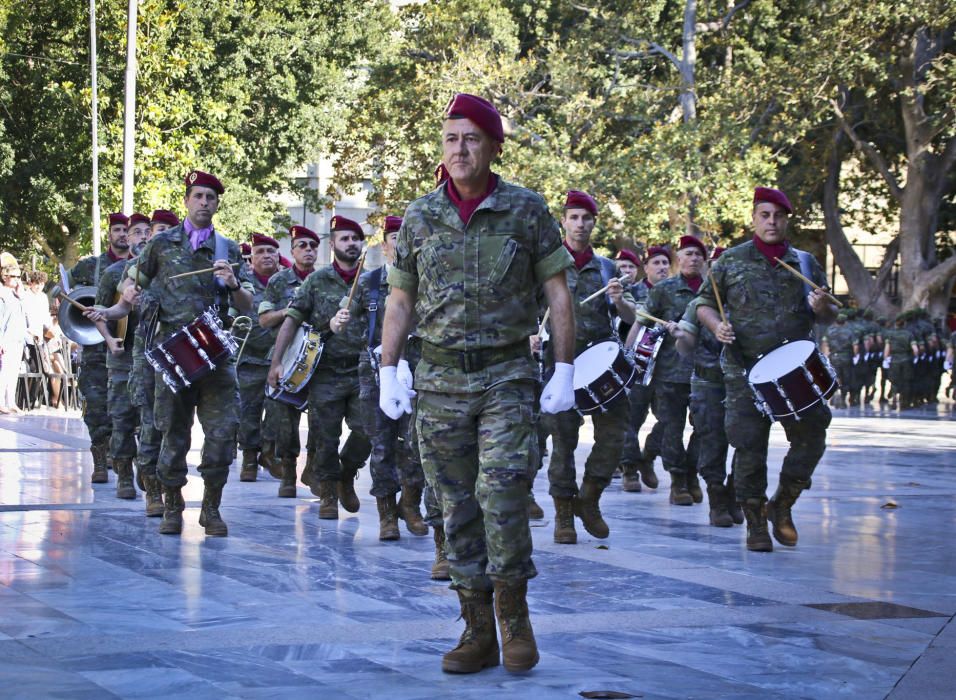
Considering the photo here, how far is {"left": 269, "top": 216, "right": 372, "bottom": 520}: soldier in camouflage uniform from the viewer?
11289 millimetres

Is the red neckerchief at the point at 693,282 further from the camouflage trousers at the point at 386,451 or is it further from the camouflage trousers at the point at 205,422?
the camouflage trousers at the point at 205,422

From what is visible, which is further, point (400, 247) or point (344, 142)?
point (344, 142)

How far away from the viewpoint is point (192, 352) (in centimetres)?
1009

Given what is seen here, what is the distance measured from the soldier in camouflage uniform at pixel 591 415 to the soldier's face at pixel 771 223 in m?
0.97

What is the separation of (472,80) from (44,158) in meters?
9.90

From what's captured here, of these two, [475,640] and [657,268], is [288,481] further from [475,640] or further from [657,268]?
[475,640]

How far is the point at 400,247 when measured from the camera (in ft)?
22.2

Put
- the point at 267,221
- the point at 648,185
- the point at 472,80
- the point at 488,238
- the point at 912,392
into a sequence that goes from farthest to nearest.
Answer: the point at 267,221, the point at 472,80, the point at 648,185, the point at 912,392, the point at 488,238

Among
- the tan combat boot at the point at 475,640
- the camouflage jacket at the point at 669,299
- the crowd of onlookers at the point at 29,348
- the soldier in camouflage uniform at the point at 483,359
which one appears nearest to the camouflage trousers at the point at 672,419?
the camouflage jacket at the point at 669,299

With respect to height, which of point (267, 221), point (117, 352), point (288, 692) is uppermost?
point (267, 221)

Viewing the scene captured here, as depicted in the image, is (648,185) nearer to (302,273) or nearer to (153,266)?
(302,273)

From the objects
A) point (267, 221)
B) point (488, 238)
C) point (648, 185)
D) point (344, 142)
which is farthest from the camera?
point (344, 142)

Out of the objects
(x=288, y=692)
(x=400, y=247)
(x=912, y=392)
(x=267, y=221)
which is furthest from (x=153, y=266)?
(x=267, y=221)

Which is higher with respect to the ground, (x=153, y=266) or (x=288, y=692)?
(x=153, y=266)
